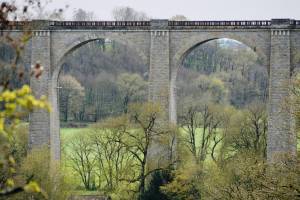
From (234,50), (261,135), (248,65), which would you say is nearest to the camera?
(261,135)

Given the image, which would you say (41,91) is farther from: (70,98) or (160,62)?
(70,98)

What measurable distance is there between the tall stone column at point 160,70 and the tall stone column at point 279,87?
5674 mm

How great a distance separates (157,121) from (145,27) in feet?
17.3

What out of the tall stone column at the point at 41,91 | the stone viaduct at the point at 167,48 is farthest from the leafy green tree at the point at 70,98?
the tall stone column at the point at 41,91

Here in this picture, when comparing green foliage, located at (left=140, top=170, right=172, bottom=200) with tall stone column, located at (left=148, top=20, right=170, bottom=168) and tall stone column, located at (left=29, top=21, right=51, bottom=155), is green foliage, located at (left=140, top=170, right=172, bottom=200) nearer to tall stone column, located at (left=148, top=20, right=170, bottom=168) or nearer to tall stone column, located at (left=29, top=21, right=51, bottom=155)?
tall stone column, located at (left=148, top=20, right=170, bottom=168)

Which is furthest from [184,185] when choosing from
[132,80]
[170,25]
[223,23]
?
[132,80]

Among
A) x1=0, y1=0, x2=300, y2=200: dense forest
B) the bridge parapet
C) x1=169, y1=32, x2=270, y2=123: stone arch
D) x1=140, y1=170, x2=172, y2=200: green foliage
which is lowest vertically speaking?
x1=140, y1=170, x2=172, y2=200: green foliage

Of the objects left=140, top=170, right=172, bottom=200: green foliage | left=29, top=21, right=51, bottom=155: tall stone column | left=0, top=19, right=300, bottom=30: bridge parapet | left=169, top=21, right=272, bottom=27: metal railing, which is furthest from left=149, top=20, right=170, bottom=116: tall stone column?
left=29, top=21, right=51, bottom=155: tall stone column

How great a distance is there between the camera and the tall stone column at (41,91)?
3189 centimetres

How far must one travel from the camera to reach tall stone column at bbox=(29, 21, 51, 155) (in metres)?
31.9

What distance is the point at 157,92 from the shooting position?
103 feet

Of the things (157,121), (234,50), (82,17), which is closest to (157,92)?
(157,121)

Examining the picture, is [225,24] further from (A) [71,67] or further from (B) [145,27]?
(A) [71,67]

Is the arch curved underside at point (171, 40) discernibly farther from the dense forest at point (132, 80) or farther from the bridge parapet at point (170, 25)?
the dense forest at point (132, 80)
